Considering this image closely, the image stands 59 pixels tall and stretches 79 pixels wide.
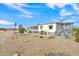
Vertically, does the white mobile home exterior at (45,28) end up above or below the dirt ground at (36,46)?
above

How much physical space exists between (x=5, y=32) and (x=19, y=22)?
0.17 metres

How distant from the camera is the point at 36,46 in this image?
7.30 ft

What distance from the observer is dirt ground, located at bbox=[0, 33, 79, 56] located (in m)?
2.22

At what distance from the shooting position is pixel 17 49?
223 cm

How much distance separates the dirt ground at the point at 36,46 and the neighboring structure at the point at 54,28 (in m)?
0.07

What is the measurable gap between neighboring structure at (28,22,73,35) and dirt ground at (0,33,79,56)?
7 centimetres

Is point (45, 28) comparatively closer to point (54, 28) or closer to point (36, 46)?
point (54, 28)

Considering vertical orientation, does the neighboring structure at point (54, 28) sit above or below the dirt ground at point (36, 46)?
above

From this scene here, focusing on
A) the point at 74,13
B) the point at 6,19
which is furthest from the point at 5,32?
the point at 74,13

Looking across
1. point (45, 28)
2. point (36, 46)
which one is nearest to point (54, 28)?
point (45, 28)

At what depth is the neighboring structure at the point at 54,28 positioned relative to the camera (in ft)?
7.35

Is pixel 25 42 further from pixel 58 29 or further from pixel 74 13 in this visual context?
pixel 74 13

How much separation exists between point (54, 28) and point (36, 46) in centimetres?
26

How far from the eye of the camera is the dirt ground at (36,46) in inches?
87.4
